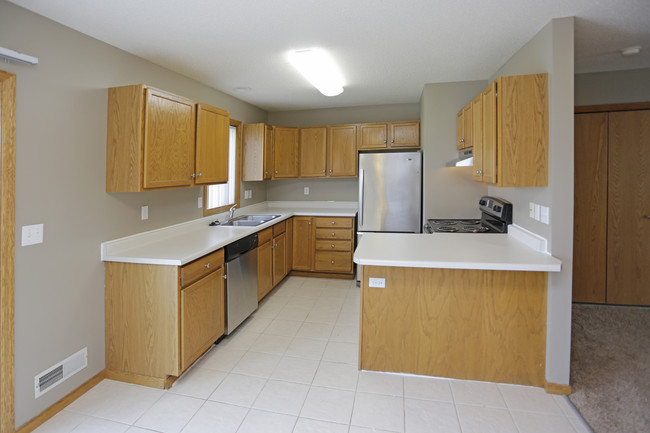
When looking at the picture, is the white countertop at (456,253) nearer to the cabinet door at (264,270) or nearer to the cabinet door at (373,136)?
the cabinet door at (264,270)

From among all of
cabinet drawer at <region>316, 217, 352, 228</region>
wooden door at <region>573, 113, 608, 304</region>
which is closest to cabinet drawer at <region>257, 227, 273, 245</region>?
cabinet drawer at <region>316, 217, 352, 228</region>

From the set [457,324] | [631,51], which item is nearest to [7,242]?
[457,324]

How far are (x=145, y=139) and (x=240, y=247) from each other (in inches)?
48.5

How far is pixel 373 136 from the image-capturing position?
482cm

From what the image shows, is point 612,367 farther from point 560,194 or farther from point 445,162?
point 445,162

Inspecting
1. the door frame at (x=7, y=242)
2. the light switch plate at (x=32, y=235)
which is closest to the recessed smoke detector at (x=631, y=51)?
the door frame at (x=7, y=242)

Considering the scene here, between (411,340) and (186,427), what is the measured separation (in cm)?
150

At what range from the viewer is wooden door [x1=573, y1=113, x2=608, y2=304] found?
143 inches

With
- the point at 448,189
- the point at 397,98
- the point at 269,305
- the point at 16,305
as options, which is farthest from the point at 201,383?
the point at 397,98

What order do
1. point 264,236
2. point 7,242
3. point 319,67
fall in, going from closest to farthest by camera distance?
1. point 7,242
2. point 319,67
3. point 264,236

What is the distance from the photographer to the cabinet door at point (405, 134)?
4664 mm

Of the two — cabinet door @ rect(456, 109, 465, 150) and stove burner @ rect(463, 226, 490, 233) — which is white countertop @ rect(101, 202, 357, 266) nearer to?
stove burner @ rect(463, 226, 490, 233)

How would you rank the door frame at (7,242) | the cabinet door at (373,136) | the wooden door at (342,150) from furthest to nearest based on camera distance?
the wooden door at (342,150)
the cabinet door at (373,136)
the door frame at (7,242)

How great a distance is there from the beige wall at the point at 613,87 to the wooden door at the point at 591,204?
0.55 feet
